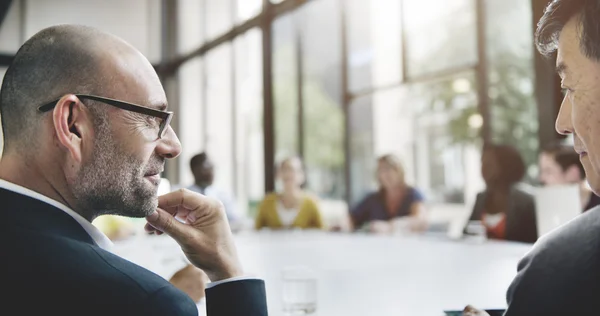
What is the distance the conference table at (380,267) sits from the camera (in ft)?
4.72

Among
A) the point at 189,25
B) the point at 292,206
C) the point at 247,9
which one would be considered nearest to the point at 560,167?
the point at 292,206

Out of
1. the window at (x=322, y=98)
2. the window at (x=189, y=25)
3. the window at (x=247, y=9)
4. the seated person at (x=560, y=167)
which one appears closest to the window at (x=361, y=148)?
the window at (x=322, y=98)

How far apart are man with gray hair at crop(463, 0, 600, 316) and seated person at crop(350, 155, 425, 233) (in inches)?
119

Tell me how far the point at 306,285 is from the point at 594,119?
0.85 m

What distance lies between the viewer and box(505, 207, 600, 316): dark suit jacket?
85 centimetres

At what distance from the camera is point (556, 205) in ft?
6.74

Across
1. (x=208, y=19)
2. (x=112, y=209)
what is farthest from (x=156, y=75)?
(x=208, y=19)

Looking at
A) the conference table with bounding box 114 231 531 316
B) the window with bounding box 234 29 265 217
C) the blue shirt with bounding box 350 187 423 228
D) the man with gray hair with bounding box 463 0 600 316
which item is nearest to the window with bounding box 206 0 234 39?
the window with bounding box 234 29 265 217

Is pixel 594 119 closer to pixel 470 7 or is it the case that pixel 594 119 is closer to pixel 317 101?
pixel 470 7

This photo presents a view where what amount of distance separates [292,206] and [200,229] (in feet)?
10.5

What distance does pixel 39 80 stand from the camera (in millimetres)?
899

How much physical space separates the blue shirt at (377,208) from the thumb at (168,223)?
326 cm

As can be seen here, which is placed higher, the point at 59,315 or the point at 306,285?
the point at 59,315

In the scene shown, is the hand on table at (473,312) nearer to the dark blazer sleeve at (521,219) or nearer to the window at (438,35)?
the dark blazer sleeve at (521,219)
